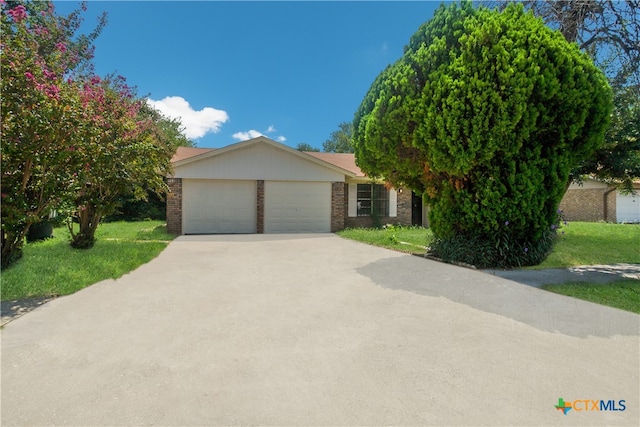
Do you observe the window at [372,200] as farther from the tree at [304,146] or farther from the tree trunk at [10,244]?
the tree at [304,146]

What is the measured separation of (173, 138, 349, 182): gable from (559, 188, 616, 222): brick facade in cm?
1569

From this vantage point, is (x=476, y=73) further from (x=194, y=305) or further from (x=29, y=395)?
(x=29, y=395)

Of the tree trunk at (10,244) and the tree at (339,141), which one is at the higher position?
the tree at (339,141)

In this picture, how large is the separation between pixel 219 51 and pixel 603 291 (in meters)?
13.6

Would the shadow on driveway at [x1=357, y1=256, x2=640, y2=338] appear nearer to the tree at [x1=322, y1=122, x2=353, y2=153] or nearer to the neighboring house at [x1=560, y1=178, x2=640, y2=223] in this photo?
the neighboring house at [x1=560, y1=178, x2=640, y2=223]

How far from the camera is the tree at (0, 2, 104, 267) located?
463cm

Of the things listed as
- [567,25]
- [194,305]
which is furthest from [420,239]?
[194,305]

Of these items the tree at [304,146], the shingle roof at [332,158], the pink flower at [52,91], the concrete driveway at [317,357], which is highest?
the tree at [304,146]

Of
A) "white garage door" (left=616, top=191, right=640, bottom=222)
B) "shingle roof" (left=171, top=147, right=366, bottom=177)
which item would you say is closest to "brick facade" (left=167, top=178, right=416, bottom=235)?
"shingle roof" (left=171, top=147, right=366, bottom=177)

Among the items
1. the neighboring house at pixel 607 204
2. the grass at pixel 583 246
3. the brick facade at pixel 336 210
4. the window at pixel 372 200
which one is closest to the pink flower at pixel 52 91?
the brick facade at pixel 336 210

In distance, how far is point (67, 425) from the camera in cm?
196

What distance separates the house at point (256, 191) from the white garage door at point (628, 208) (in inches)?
626

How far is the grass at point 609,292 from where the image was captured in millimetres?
4410

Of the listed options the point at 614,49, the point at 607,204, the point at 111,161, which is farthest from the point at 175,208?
the point at 607,204
